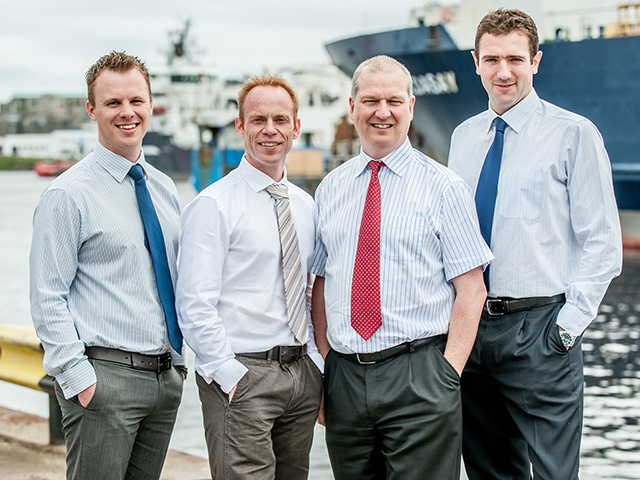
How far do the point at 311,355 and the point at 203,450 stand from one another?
3.61m

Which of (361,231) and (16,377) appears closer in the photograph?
(361,231)

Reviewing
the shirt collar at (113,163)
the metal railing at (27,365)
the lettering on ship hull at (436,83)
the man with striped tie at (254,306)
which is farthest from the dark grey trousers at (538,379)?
the lettering on ship hull at (436,83)

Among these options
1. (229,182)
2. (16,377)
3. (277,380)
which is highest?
(229,182)

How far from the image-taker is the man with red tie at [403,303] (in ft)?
8.95

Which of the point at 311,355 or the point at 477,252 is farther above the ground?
the point at 477,252

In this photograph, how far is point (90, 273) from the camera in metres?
2.67

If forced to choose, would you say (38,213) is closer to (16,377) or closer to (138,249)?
(138,249)

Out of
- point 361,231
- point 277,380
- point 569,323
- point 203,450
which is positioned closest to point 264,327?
point 277,380

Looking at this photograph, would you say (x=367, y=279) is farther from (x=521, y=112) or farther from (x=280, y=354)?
(x=521, y=112)

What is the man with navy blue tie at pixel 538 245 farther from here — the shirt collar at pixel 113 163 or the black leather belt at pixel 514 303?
the shirt collar at pixel 113 163

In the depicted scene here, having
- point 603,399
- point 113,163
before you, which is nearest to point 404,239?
point 113,163

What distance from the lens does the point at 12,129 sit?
11625 cm

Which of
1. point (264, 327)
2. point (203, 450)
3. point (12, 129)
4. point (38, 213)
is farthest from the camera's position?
point (12, 129)

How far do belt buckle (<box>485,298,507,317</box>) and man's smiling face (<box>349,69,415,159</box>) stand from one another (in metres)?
0.73
